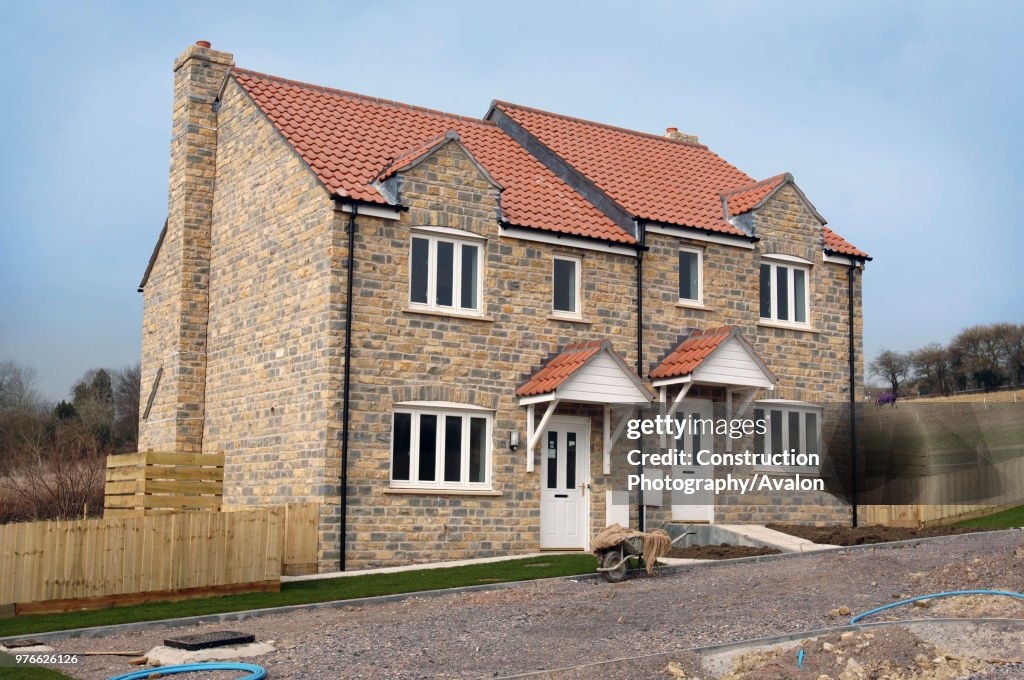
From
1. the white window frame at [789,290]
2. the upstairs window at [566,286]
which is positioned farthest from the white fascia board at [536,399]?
the white window frame at [789,290]

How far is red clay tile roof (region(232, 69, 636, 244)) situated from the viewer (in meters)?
22.0

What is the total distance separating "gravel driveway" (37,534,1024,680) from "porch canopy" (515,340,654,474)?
15.1ft

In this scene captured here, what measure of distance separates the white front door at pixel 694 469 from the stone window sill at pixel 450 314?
15.5ft

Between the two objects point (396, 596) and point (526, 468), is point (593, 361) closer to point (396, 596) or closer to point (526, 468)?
point (526, 468)

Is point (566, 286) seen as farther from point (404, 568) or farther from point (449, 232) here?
point (404, 568)

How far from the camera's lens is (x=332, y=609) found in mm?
15812

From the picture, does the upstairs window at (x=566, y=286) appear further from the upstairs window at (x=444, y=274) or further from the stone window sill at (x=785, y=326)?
the stone window sill at (x=785, y=326)

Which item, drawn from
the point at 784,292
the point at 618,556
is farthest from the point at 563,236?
the point at 618,556

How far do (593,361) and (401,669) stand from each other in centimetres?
1081

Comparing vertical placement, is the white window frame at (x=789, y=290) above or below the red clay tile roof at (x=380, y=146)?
below

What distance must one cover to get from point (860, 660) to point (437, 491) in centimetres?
1098

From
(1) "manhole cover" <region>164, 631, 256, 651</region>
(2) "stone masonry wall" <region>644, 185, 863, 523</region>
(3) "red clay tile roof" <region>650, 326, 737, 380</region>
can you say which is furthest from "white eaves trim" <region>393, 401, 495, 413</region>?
(1) "manhole cover" <region>164, 631, 256, 651</region>

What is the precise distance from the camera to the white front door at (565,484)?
2259 cm

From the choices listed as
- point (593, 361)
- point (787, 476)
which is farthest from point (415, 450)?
point (787, 476)
